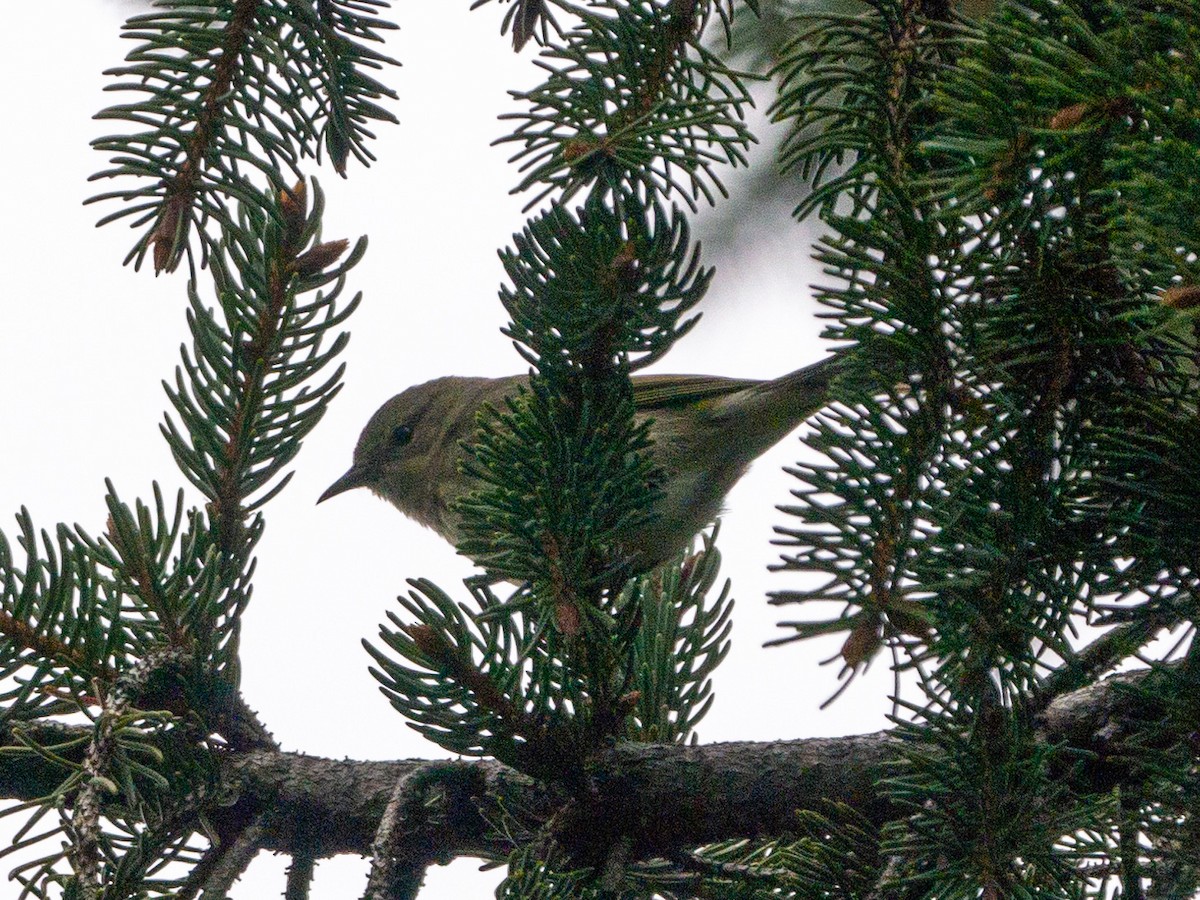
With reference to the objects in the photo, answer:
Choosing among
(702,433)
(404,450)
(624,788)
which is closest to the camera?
(624,788)

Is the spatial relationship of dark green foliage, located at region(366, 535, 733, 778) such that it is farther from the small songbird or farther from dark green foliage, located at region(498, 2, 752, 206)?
the small songbird

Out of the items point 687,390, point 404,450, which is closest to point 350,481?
point 404,450

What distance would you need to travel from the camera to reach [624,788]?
1701 millimetres

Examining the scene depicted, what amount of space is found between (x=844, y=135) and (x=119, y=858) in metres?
1.31

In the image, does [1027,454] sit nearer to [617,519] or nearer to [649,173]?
[617,519]

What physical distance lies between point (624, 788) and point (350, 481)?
314 cm

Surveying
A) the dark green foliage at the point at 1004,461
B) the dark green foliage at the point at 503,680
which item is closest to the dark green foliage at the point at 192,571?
the dark green foliage at the point at 503,680

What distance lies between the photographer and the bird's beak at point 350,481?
461 cm

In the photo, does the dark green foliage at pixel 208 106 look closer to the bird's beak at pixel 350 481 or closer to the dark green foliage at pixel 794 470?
the dark green foliage at pixel 794 470

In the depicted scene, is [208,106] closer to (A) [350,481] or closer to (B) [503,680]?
(B) [503,680]

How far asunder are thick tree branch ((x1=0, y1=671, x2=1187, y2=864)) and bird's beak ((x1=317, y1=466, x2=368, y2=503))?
2.70 metres

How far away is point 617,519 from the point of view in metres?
1.48

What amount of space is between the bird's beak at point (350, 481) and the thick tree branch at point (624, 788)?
270 cm

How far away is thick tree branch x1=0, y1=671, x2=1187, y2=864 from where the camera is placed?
1.64 metres
